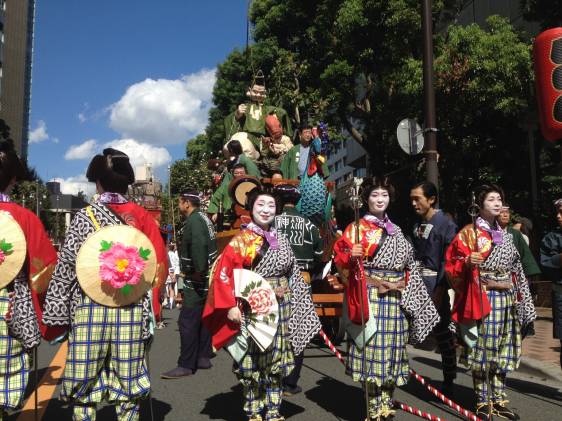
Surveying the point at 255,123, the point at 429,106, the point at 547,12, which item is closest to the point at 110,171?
the point at 429,106

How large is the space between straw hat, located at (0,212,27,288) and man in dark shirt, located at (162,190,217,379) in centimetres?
285

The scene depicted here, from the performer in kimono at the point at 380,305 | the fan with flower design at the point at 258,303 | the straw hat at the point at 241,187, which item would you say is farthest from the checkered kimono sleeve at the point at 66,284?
the straw hat at the point at 241,187

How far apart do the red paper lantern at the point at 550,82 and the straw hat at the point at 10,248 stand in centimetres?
623

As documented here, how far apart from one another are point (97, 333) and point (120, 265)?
1.39 feet

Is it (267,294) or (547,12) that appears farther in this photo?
(547,12)

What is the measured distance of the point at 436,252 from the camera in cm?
506

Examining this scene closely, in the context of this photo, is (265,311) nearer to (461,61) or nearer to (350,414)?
(350,414)

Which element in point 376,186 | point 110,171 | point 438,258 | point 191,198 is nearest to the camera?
point 110,171

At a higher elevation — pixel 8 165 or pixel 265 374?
pixel 8 165

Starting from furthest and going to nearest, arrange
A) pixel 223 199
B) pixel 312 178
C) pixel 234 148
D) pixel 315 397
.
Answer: pixel 234 148 → pixel 223 199 → pixel 312 178 → pixel 315 397

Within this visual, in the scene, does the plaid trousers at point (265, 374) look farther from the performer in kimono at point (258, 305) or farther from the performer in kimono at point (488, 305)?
the performer in kimono at point (488, 305)

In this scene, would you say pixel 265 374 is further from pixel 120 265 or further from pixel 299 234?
pixel 299 234

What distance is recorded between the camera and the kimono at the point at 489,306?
14.7ft

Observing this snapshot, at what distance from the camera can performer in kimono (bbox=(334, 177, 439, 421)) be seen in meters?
4.19
